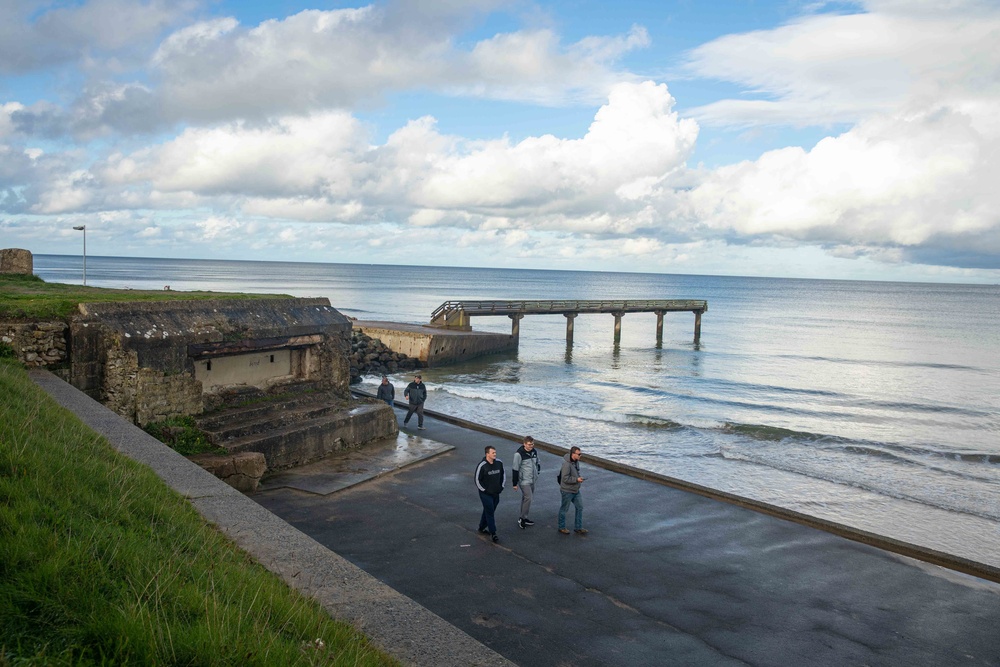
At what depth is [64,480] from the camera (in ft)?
16.4

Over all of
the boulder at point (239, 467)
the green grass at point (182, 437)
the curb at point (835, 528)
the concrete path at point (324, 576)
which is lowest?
the curb at point (835, 528)

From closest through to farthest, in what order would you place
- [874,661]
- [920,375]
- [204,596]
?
1. [204,596]
2. [874,661]
3. [920,375]

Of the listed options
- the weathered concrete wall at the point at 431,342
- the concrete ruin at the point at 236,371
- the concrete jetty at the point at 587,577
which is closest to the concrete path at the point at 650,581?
the concrete jetty at the point at 587,577

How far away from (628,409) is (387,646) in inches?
919

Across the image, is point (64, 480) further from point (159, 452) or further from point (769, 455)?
point (769, 455)

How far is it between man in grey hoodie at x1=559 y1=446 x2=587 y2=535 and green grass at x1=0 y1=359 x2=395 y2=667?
233 inches

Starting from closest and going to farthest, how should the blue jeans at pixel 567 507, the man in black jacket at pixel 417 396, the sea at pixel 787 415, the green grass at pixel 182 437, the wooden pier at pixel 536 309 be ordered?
the blue jeans at pixel 567 507 < the green grass at pixel 182 437 < the sea at pixel 787 415 < the man in black jacket at pixel 417 396 < the wooden pier at pixel 536 309

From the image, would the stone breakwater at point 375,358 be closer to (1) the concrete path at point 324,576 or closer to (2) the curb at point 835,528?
(2) the curb at point 835,528

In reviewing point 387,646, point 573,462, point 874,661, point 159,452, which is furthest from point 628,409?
point 387,646

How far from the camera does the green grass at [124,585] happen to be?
3180 mm

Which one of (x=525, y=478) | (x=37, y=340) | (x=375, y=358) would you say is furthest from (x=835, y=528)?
(x=375, y=358)

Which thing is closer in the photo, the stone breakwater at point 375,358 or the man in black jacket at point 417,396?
the man in black jacket at point 417,396

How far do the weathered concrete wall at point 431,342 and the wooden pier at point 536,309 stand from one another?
5.73 ft

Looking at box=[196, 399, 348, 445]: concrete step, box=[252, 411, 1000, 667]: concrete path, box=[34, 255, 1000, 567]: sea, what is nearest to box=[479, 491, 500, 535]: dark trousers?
box=[252, 411, 1000, 667]: concrete path
